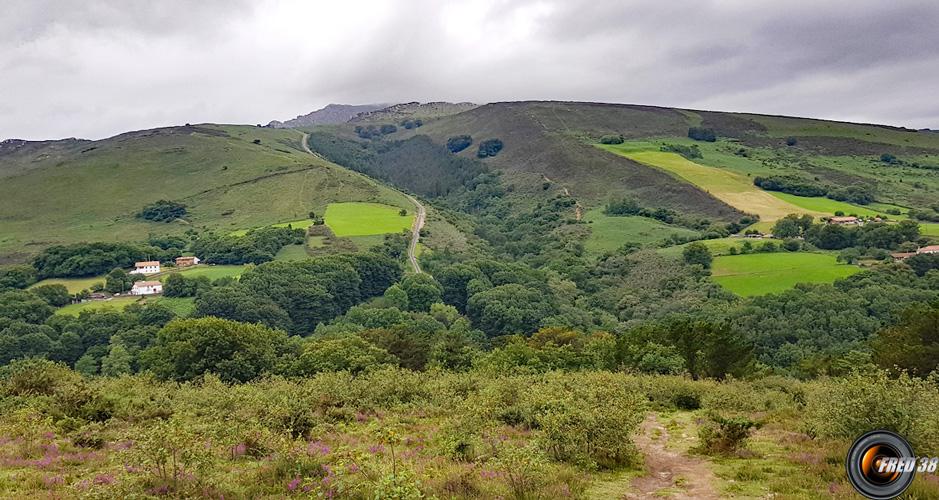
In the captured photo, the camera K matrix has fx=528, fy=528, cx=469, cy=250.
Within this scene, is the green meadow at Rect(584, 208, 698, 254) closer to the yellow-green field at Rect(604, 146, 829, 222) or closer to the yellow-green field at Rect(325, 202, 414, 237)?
the yellow-green field at Rect(604, 146, 829, 222)

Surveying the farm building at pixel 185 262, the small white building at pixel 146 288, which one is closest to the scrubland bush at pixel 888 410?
the small white building at pixel 146 288

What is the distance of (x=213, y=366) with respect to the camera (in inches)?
1903

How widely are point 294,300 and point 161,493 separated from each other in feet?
307

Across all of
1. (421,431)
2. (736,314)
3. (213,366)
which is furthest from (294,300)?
(421,431)

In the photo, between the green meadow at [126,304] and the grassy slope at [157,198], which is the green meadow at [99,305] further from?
the grassy slope at [157,198]

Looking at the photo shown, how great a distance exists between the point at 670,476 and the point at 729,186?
16820 centimetres

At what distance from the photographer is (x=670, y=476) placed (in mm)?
16703

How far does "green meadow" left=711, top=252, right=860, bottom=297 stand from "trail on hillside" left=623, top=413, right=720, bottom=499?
8294 cm

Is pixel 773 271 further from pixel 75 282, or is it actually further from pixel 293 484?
pixel 75 282

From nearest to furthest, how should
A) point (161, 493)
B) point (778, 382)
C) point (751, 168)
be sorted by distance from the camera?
1. point (161, 493)
2. point (778, 382)
3. point (751, 168)

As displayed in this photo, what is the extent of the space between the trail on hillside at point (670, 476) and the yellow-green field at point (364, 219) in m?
124

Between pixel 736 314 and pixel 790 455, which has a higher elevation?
pixel 790 455

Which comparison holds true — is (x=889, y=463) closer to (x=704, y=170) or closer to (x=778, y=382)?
(x=778, y=382)

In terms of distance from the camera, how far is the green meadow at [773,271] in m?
93.1
